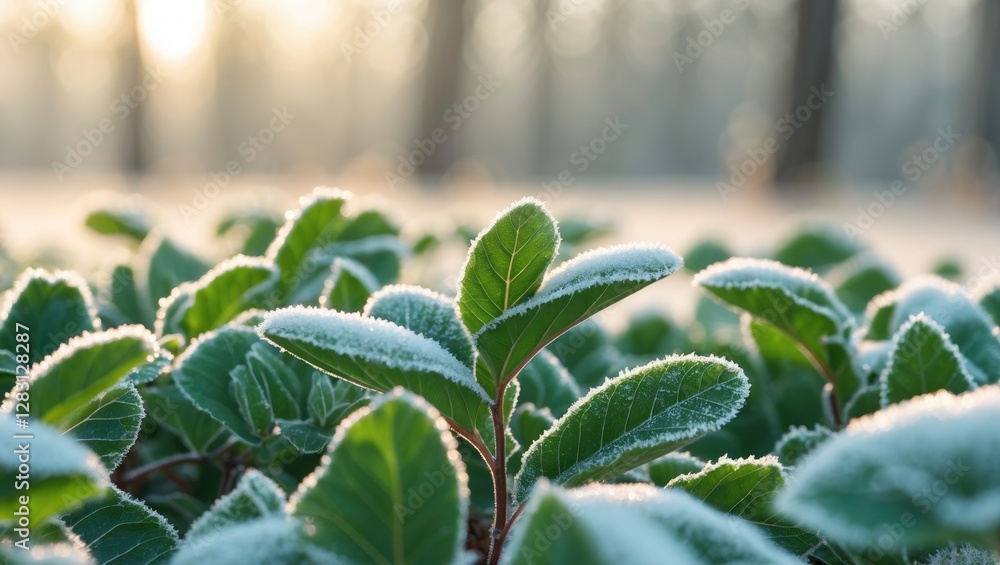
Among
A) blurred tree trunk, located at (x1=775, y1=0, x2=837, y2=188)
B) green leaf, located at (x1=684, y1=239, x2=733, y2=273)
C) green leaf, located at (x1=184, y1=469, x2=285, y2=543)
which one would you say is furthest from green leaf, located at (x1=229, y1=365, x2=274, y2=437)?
blurred tree trunk, located at (x1=775, y1=0, x2=837, y2=188)

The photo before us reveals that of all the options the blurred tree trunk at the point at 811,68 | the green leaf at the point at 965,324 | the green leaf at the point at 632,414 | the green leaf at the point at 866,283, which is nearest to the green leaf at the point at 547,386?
the green leaf at the point at 632,414

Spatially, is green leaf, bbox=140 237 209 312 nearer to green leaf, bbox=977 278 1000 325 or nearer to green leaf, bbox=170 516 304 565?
green leaf, bbox=170 516 304 565

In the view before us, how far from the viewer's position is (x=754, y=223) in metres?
9.66

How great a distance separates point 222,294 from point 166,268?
0.30 m

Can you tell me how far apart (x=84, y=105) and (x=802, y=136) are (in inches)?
1494

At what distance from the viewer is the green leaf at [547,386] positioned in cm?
97

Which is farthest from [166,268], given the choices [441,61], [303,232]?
[441,61]

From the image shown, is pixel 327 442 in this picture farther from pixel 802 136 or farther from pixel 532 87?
pixel 532 87

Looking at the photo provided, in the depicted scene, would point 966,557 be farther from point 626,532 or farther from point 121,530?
point 121,530

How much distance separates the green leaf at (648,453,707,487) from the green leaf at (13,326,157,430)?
1.58 feet

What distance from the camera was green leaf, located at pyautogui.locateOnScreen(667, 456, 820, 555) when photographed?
2.16 ft

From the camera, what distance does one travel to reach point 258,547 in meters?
0.49

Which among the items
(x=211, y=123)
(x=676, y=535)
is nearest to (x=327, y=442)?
(x=676, y=535)

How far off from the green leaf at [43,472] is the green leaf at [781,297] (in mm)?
562
